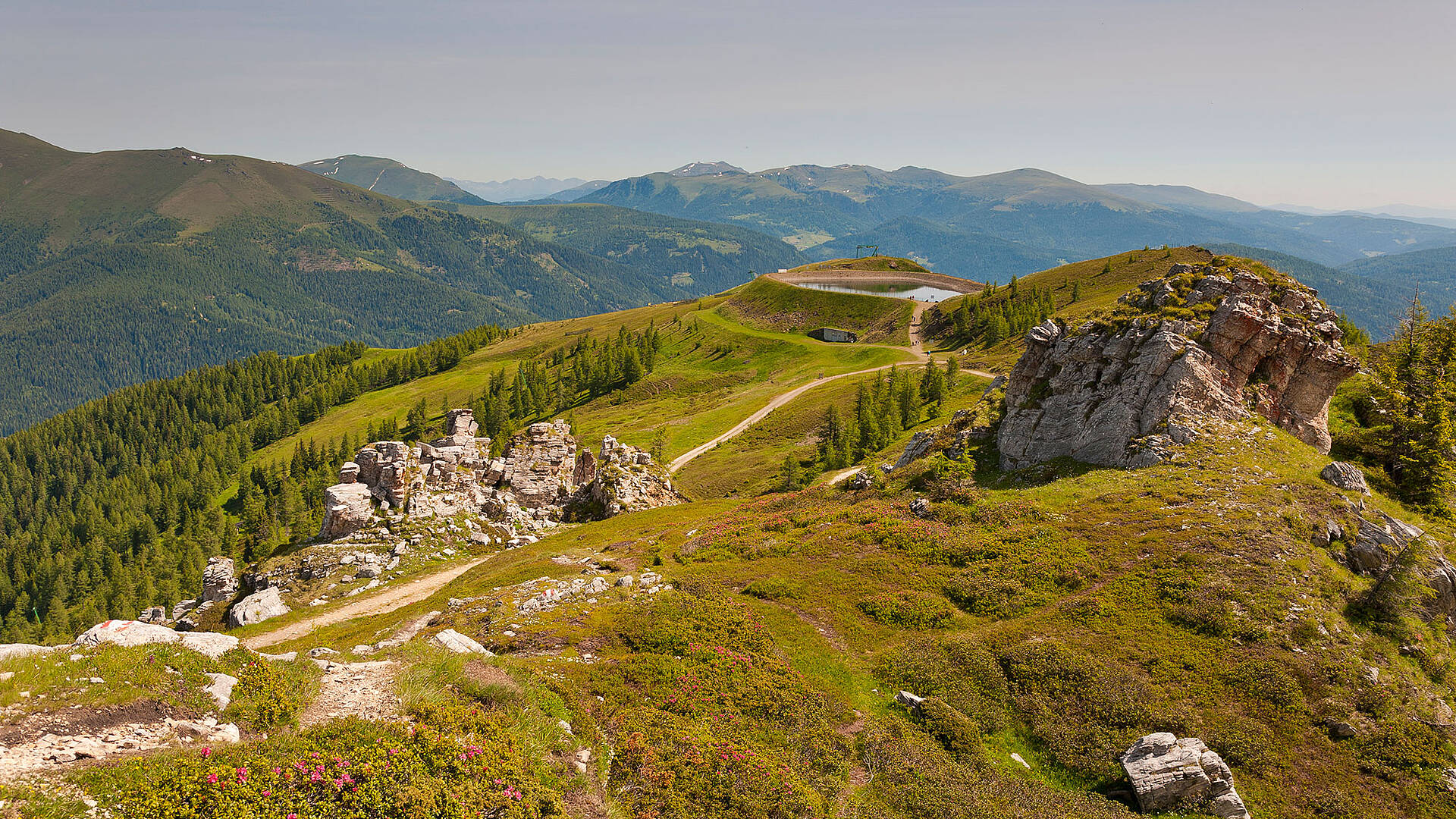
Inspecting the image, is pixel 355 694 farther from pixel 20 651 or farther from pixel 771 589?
pixel 771 589

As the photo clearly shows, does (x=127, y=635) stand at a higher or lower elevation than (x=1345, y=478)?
higher

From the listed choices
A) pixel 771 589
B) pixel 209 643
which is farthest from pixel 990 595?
pixel 209 643

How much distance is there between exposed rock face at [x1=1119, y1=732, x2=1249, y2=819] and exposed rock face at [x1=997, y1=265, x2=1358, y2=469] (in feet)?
82.2

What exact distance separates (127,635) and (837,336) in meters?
164

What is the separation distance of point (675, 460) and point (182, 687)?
87.2 m

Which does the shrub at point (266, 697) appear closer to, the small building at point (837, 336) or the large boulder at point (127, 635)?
the large boulder at point (127, 635)

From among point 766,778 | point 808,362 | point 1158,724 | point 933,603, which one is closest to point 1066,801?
point 1158,724

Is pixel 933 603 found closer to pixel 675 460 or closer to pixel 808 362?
pixel 675 460

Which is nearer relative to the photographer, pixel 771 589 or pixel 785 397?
pixel 771 589

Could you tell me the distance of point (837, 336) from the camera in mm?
173250

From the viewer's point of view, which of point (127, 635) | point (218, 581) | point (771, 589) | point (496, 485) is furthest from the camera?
point (496, 485)

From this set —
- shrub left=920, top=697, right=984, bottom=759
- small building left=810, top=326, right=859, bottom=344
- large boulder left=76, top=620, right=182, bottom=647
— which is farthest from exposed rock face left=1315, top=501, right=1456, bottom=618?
small building left=810, top=326, right=859, bottom=344

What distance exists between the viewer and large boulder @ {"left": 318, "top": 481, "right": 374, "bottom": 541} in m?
56.0

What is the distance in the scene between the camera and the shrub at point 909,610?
2923 centimetres
